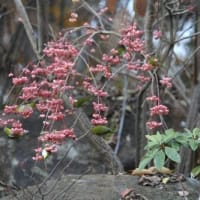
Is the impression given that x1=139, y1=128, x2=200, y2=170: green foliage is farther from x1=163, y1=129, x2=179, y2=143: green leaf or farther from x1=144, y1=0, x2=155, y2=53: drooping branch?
x1=144, y1=0, x2=155, y2=53: drooping branch

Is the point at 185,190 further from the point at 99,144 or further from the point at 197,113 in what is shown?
the point at 197,113

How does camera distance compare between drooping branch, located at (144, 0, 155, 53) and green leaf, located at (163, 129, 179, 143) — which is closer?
green leaf, located at (163, 129, 179, 143)

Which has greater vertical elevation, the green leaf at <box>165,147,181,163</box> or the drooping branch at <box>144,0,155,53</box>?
the drooping branch at <box>144,0,155,53</box>

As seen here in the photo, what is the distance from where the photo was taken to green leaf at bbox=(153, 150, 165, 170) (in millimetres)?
2705

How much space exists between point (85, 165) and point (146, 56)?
1.70 metres

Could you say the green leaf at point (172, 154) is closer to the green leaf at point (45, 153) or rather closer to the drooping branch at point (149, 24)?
the green leaf at point (45, 153)

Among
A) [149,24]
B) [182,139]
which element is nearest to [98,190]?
[182,139]

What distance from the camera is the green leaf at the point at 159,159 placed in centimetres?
271

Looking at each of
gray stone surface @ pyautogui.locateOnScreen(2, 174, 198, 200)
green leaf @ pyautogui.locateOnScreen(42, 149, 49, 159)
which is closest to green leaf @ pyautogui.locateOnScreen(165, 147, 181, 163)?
gray stone surface @ pyautogui.locateOnScreen(2, 174, 198, 200)

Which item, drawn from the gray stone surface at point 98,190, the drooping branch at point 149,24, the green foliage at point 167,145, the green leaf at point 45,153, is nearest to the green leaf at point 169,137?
the green foliage at point 167,145

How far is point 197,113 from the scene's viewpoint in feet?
14.3

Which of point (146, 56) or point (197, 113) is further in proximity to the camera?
point (197, 113)

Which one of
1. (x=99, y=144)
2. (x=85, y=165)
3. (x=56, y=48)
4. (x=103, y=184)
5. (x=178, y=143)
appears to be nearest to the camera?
(x=178, y=143)

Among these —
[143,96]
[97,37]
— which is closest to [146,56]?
[143,96]
